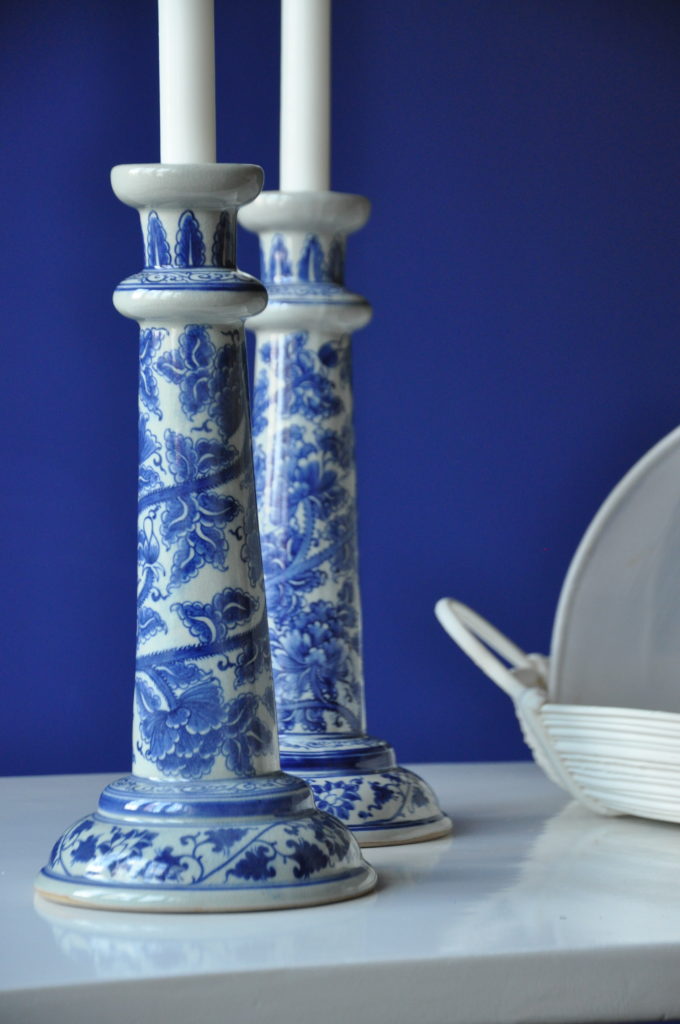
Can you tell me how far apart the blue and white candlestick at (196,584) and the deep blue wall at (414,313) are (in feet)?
1.32

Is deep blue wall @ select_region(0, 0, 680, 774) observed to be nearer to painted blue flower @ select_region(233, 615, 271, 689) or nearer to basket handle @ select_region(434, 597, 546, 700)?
basket handle @ select_region(434, 597, 546, 700)

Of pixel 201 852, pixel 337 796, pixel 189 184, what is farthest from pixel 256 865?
pixel 189 184

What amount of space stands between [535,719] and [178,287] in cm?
35

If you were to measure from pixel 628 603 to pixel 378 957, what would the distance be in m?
0.44

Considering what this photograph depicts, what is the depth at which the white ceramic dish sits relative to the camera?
2.26 ft

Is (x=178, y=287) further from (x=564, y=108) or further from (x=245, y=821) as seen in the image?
(x=564, y=108)

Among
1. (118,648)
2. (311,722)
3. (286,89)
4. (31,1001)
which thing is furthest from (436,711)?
(31,1001)

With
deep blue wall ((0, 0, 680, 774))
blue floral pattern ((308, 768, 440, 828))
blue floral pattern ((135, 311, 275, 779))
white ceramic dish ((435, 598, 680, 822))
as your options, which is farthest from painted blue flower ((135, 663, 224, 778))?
deep blue wall ((0, 0, 680, 774))

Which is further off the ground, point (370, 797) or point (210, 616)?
point (210, 616)

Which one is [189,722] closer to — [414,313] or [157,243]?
[157,243]

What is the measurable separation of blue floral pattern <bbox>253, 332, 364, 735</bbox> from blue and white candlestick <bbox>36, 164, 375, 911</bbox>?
13 cm

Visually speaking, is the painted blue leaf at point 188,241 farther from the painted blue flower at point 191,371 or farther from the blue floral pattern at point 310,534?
the blue floral pattern at point 310,534

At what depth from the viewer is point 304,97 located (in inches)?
27.0

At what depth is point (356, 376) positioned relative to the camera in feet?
3.27
